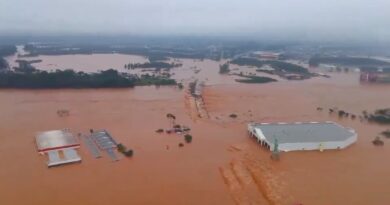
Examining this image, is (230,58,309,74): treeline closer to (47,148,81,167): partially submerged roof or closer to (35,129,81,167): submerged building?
(35,129,81,167): submerged building

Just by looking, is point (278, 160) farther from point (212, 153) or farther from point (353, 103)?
point (353, 103)

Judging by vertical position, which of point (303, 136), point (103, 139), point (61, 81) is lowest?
point (103, 139)

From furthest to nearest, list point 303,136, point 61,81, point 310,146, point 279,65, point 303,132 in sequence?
point 279,65, point 61,81, point 303,132, point 303,136, point 310,146

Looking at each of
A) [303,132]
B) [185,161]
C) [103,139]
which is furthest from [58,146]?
[303,132]

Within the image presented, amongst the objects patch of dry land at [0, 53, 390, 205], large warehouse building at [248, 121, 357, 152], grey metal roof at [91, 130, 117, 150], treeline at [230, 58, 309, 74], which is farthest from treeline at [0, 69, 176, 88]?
treeline at [230, 58, 309, 74]

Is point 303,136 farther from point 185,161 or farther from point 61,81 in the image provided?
point 61,81

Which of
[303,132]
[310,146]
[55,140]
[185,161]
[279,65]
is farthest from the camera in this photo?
[279,65]

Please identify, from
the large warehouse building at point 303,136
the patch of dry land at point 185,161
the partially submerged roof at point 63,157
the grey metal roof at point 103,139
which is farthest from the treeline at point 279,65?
the partially submerged roof at point 63,157
